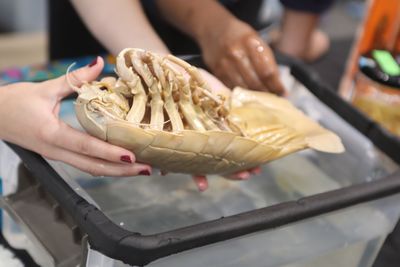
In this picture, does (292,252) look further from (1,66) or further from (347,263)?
(1,66)

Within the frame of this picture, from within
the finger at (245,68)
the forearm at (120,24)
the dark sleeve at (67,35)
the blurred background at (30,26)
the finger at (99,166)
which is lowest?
the blurred background at (30,26)

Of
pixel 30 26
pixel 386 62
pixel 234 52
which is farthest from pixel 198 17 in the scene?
pixel 30 26

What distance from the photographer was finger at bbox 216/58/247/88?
0.74 metres

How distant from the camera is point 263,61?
0.71m

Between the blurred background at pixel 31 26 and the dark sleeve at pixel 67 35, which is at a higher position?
the dark sleeve at pixel 67 35

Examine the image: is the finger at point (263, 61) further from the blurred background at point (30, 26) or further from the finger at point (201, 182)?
the blurred background at point (30, 26)

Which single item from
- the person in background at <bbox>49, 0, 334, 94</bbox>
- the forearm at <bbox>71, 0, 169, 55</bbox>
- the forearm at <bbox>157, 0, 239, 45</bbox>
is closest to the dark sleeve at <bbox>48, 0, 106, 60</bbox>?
the person in background at <bbox>49, 0, 334, 94</bbox>

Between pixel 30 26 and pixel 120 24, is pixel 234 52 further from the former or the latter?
pixel 30 26

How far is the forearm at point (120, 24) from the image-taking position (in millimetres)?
698

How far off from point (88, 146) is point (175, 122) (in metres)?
0.09

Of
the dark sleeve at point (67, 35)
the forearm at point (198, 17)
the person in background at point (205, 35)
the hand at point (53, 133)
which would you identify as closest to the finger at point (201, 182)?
the person in background at point (205, 35)

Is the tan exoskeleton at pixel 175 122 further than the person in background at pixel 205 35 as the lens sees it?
No

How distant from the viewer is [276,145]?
2.00 ft

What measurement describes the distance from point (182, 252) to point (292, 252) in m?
0.14
